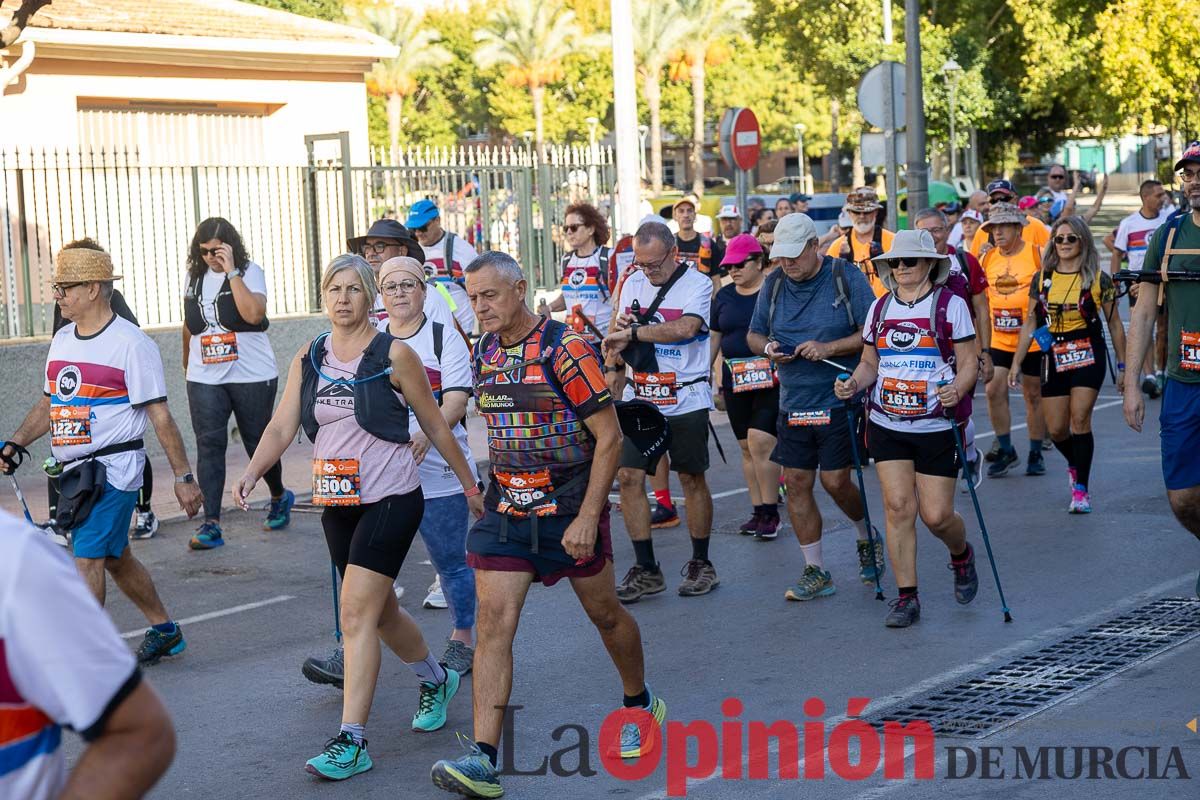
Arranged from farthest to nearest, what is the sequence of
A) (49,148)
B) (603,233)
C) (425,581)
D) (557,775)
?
(49,148) < (603,233) < (425,581) < (557,775)

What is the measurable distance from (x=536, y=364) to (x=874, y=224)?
6.28 meters

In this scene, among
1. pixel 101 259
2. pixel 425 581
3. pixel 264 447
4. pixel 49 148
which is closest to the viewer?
pixel 264 447

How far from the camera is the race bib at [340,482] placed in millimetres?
5598

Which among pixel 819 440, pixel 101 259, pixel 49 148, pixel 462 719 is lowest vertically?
pixel 462 719

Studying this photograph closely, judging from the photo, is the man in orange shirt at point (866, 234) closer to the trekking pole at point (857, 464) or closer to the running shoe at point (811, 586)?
the trekking pole at point (857, 464)

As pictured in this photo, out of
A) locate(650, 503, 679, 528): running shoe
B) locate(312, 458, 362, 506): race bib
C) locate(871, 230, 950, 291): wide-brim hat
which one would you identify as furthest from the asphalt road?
locate(871, 230, 950, 291): wide-brim hat

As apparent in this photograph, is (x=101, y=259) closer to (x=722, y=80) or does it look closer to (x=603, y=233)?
(x=603, y=233)

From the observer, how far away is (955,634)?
7035 mm

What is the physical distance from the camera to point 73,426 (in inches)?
269

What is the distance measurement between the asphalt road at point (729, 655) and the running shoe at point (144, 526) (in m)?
0.21

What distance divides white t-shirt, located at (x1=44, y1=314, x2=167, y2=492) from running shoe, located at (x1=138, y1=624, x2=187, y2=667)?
760mm

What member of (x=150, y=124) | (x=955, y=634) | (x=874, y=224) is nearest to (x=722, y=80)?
(x=150, y=124)

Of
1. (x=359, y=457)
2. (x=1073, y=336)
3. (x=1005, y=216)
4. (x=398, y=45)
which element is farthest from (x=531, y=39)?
(x=359, y=457)

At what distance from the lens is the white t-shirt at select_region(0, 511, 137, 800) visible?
2107mm
